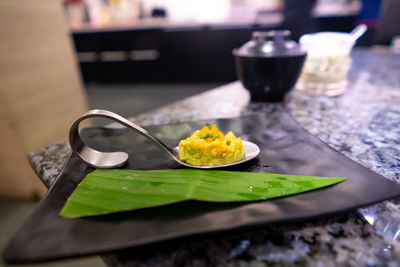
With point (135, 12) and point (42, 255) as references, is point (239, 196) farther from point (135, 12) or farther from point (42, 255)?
point (135, 12)

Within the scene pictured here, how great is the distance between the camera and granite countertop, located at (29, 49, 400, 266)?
1.14 feet

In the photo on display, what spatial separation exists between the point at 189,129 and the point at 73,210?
1.30ft

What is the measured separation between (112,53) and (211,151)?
4.55m

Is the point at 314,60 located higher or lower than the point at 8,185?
higher

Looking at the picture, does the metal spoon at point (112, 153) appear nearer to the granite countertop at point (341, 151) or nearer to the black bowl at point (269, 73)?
the granite countertop at point (341, 151)

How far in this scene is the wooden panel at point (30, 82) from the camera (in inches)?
62.9

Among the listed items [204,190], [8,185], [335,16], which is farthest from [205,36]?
[204,190]

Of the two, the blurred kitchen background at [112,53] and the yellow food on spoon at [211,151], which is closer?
the yellow food on spoon at [211,151]

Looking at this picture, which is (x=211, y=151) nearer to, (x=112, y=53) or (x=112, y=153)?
(x=112, y=153)

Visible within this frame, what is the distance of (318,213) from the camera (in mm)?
370

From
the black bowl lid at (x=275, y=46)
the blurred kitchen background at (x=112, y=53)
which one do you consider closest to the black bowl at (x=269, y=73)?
the black bowl lid at (x=275, y=46)

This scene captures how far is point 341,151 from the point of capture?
64 cm

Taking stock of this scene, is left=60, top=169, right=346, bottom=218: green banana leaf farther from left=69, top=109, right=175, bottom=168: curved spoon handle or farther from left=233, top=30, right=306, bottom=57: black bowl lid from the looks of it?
left=233, top=30, right=306, bottom=57: black bowl lid

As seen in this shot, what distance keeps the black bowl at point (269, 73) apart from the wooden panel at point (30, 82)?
1.47 metres
